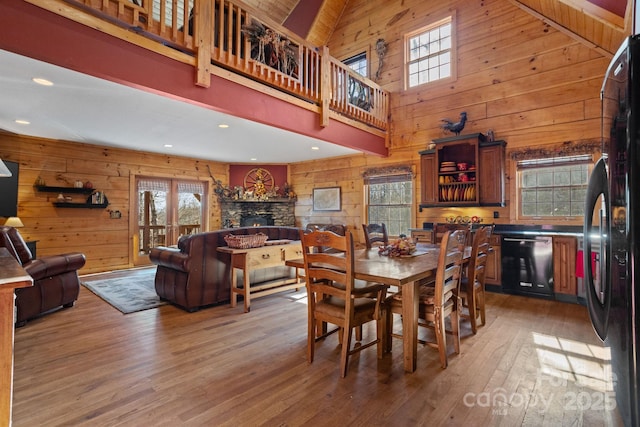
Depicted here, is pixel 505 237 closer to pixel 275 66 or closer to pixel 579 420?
pixel 579 420

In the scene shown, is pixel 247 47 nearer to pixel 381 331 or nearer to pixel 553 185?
pixel 381 331

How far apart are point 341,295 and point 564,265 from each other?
345cm

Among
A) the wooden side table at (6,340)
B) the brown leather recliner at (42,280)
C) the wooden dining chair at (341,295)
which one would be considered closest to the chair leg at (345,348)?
the wooden dining chair at (341,295)

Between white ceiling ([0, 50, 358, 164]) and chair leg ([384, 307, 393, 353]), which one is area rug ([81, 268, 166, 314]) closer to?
white ceiling ([0, 50, 358, 164])

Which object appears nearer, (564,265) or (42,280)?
(42,280)

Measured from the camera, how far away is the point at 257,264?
3.80 meters

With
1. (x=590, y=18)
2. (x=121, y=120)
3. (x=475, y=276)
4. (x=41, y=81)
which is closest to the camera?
(x=475, y=276)

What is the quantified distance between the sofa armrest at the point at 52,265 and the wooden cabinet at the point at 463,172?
5121 mm

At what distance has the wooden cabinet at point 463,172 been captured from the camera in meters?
4.76

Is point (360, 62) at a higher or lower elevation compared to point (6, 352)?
higher

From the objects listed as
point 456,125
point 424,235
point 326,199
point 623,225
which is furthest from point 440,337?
point 326,199

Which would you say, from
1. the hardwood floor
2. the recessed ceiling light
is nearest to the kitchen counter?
the hardwood floor

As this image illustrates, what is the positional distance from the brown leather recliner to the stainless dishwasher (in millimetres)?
5562

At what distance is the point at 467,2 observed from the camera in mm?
5488
